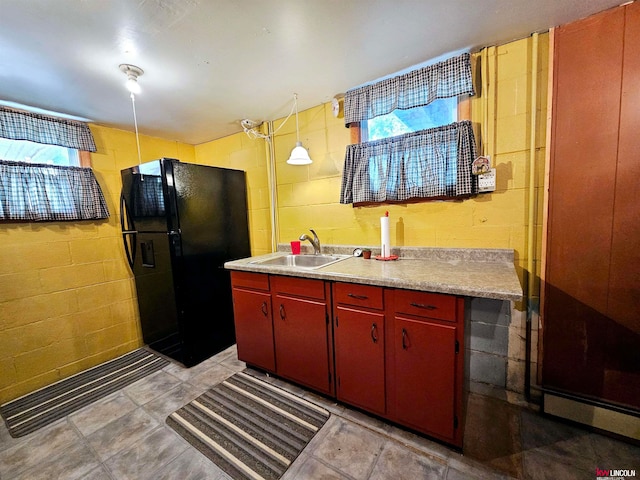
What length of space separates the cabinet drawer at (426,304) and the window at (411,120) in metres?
1.17

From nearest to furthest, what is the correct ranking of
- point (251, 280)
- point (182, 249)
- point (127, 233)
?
point (251, 280) → point (182, 249) → point (127, 233)

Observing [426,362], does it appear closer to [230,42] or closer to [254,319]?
Result: [254,319]

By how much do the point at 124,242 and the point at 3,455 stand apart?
1585 millimetres

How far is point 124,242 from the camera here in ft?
8.13

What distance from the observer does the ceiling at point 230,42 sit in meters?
1.15

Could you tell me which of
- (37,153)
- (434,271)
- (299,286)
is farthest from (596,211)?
(37,153)

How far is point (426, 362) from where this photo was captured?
51.2 inches

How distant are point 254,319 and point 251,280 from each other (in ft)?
1.02

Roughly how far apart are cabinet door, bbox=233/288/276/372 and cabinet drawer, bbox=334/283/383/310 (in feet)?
1.95

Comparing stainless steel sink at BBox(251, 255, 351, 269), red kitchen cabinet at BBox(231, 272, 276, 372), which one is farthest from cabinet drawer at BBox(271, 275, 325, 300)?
stainless steel sink at BBox(251, 255, 351, 269)

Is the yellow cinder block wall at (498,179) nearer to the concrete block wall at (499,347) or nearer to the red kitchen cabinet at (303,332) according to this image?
the concrete block wall at (499,347)

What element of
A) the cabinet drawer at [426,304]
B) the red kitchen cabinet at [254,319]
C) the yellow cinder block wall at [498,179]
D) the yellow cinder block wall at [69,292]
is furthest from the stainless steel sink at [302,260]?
the yellow cinder block wall at [69,292]

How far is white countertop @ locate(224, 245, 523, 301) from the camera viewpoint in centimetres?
116

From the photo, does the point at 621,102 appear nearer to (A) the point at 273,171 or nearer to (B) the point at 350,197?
(B) the point at 350,197
